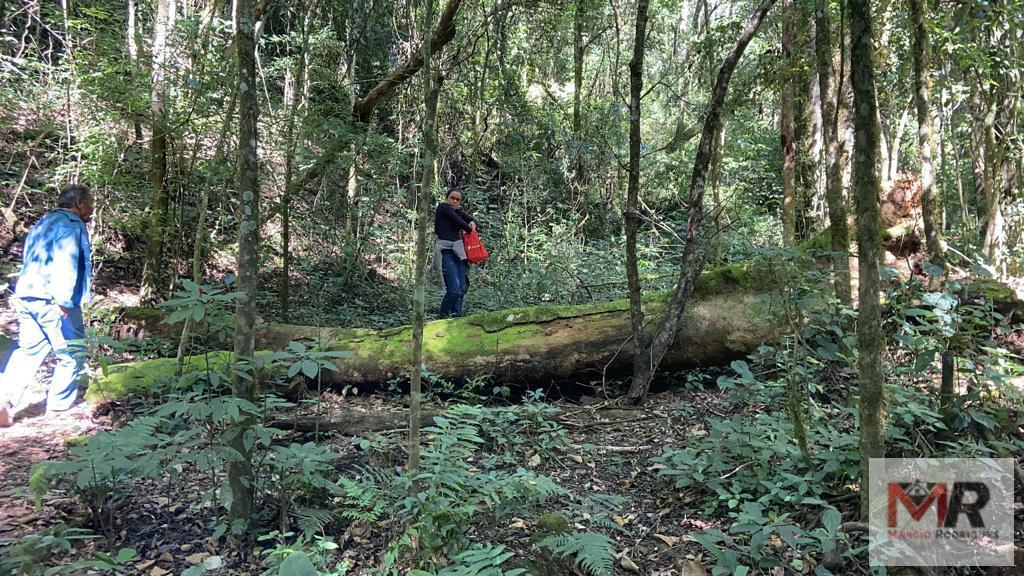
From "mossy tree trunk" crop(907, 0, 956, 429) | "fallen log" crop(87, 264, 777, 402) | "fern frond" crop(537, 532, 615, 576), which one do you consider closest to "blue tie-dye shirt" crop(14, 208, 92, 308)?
"fallen log" crop(87, 264, 777, 402)

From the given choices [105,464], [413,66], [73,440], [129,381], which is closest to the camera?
[105,464]

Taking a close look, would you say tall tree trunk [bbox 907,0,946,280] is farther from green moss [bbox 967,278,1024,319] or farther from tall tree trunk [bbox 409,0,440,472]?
tall tree trunk [bbox 409,0,440,472]

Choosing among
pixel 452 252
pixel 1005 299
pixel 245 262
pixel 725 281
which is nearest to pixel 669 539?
pixel 245 262

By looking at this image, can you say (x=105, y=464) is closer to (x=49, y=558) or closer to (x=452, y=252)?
(x=49, y=558)

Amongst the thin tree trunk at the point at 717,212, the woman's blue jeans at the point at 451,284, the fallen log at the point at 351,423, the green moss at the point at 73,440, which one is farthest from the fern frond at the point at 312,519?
the woman's blue jeans at the point at 451,284

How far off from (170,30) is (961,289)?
7835 mm

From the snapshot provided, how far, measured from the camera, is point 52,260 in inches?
179

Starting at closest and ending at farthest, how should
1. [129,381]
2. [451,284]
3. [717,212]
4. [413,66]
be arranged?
[129,381] < [717,212] < [451,284] < [413,66]

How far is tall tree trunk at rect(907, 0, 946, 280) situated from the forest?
3cm

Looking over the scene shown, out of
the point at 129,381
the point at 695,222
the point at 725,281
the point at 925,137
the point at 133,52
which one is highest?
the point at 133,52

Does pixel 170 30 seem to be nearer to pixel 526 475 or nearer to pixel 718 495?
pixel 526 475

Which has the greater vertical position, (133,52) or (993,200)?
(133,52)

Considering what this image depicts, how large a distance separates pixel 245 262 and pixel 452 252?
13.7 feet

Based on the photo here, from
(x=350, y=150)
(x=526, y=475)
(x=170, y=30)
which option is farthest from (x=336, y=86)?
(x=526, y=475)
